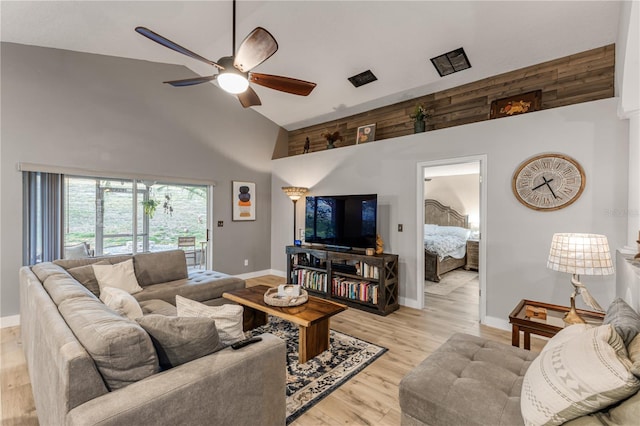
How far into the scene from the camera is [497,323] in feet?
11.2

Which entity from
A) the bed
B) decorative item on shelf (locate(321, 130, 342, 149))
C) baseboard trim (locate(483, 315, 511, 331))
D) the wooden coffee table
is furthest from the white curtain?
baseboard trim (locate(483, 315, 511, 331))

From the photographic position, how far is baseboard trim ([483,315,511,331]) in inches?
132

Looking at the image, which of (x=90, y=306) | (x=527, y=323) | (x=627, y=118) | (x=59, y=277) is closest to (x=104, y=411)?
(x=90, y=306)

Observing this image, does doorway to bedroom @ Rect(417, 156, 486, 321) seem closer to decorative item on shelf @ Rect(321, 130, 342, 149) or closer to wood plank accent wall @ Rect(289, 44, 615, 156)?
wood plank accent wall @ Rect(289, 44, 615, 156)

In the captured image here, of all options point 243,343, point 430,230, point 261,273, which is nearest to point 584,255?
point 243,343

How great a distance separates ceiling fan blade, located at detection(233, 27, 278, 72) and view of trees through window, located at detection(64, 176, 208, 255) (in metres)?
3.17

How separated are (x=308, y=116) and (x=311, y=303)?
3.92m

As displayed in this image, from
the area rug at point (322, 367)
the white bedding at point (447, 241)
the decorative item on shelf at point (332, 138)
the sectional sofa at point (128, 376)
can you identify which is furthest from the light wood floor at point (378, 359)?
the decorative item on shelf at point (332, 138)

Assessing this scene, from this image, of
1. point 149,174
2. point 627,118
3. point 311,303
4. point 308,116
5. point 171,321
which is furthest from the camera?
point 308,116

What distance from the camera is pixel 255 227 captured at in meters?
5.93

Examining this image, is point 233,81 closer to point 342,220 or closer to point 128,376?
point 128,376

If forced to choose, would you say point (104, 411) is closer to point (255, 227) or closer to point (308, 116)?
point (255, 227)

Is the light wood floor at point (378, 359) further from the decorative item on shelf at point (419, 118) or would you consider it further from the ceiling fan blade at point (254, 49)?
the ceiling fan blade at point (254, 49)

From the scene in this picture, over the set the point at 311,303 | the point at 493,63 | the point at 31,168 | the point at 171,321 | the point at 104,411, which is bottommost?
the point at 311,303
